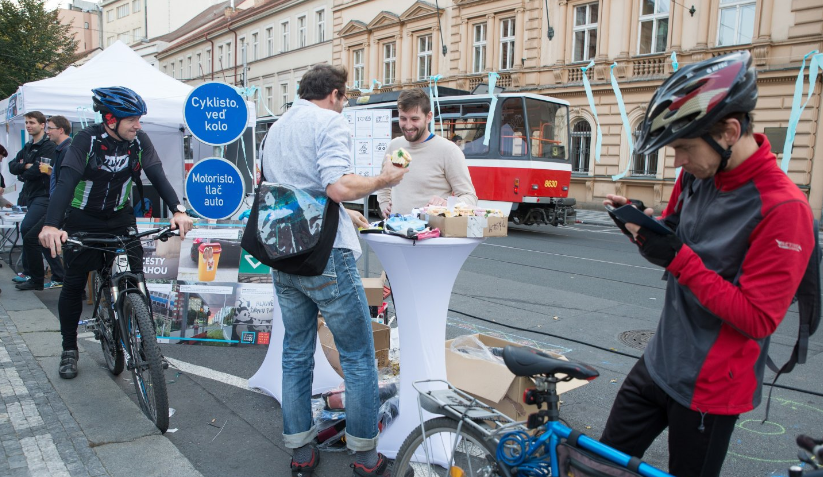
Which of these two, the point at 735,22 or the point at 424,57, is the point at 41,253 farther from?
the point at 424,57

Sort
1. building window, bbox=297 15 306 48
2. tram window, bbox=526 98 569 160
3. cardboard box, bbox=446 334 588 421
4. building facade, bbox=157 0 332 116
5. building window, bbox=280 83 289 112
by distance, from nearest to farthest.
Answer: cardboard box, bbox=446 334 588 421 < tram window, bbox=526 98 569 160 < building facade, bbox=157 0 332 116 < building window, bbox=297 15 306 48 < building window, bbox=280 83 289 112

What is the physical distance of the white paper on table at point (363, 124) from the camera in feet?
19.4

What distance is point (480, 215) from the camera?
3.16 metres

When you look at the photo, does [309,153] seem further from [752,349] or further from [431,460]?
[752,349]

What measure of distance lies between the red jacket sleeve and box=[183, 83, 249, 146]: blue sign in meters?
5.56

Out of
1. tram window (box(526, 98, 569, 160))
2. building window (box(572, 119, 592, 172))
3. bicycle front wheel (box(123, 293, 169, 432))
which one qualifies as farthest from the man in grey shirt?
building window (box(572, 119, 592, 172))

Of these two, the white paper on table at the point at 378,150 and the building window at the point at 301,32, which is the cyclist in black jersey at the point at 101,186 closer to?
the white paper on table at the point at 378,150

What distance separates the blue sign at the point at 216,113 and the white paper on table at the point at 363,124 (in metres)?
1.27

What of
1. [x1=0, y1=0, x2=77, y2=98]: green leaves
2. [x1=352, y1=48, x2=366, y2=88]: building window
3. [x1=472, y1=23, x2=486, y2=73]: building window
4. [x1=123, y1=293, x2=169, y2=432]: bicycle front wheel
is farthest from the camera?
[x1=352, y1=48, x2=366, y2=88]: building window

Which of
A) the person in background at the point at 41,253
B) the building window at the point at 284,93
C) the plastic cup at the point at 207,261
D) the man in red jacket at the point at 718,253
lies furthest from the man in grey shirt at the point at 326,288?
the building window at the point at 284,93

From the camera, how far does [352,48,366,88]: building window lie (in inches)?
1329

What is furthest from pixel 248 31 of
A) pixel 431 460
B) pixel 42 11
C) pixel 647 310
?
pixel 431 460

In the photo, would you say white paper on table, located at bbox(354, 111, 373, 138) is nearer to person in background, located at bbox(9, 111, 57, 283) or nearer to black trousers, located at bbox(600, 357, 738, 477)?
person in background, located at bbox(9, 111, 57, 283)

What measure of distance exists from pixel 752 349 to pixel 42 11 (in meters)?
32.2
